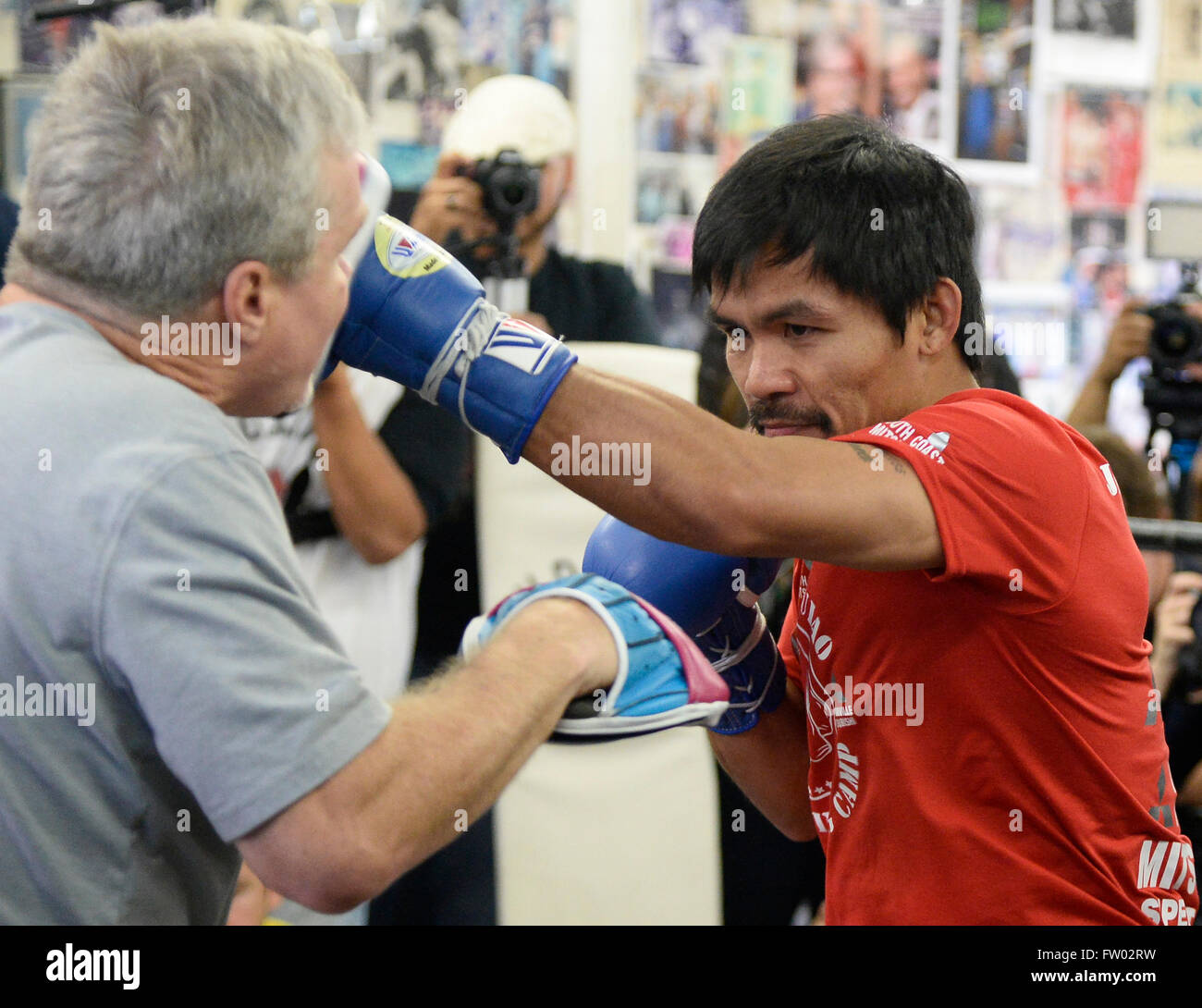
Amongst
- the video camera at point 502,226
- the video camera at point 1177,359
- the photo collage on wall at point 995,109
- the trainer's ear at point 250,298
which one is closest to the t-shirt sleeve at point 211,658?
the trainer's ear at point 250,298

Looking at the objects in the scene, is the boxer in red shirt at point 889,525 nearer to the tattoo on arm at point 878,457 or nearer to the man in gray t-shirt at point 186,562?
the tattoo on arm at point 878,457

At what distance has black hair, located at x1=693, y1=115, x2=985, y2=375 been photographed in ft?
3.58

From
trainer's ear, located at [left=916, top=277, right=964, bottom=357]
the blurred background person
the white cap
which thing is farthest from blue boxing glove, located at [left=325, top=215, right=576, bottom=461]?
the blurred background person

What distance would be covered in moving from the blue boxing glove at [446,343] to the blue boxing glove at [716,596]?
0.87 feet

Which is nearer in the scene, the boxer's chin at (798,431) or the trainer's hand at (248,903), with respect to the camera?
the boxer's chin at (798,431)

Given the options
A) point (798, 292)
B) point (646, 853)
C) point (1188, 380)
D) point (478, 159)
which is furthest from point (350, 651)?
point (1188, 380)

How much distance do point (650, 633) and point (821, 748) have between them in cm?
35

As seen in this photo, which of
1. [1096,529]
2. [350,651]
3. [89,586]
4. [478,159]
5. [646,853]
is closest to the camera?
[89,586]

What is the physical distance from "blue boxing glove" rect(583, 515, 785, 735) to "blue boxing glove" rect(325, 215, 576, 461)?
0.26m

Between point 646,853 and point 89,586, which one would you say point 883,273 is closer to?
point 89,586

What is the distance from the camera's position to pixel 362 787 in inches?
29.6

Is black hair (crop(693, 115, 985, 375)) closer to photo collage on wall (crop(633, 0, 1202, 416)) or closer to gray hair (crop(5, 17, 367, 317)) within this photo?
gray hair (crop(5, 17, 367, 317))

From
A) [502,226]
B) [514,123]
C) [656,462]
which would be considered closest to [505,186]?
[502,226]

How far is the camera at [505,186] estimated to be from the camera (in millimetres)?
2072
